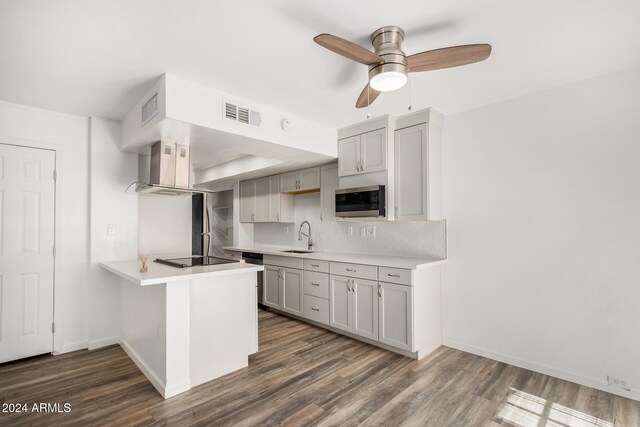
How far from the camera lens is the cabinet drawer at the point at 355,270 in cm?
336

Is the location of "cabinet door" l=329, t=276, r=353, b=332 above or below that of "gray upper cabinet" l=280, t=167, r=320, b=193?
below

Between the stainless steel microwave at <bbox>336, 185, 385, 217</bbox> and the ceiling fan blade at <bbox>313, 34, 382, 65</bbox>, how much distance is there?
1.65 m

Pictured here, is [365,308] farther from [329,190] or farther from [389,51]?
[389,51]

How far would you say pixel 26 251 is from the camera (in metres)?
3.12

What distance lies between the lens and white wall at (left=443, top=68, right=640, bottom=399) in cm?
247

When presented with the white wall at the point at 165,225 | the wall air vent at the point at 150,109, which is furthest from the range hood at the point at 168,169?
the white wall at the point at 165,225

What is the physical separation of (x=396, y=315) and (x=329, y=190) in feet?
5.86

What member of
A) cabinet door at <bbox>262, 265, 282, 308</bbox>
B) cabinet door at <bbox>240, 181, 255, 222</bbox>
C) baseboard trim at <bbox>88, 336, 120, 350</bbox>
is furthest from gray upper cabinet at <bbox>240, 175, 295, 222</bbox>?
baseboard trim at <bbox>88, 336, 120, 350</bbox>

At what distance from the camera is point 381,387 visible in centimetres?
258

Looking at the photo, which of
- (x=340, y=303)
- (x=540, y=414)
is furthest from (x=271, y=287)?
(x=540, y=414)

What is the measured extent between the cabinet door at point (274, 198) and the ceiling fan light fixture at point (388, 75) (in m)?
3.16

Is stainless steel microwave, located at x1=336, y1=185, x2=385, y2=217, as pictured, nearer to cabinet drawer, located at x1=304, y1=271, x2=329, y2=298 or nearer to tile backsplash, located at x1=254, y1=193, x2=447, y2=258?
tile backsplash, located at x1=254, y1=193, x2=447, y2=258

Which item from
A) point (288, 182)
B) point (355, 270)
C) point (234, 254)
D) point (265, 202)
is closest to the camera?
point (355, 270)

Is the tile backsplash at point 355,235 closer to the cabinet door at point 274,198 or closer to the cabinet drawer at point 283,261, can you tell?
the cabinet door at point 274,198
